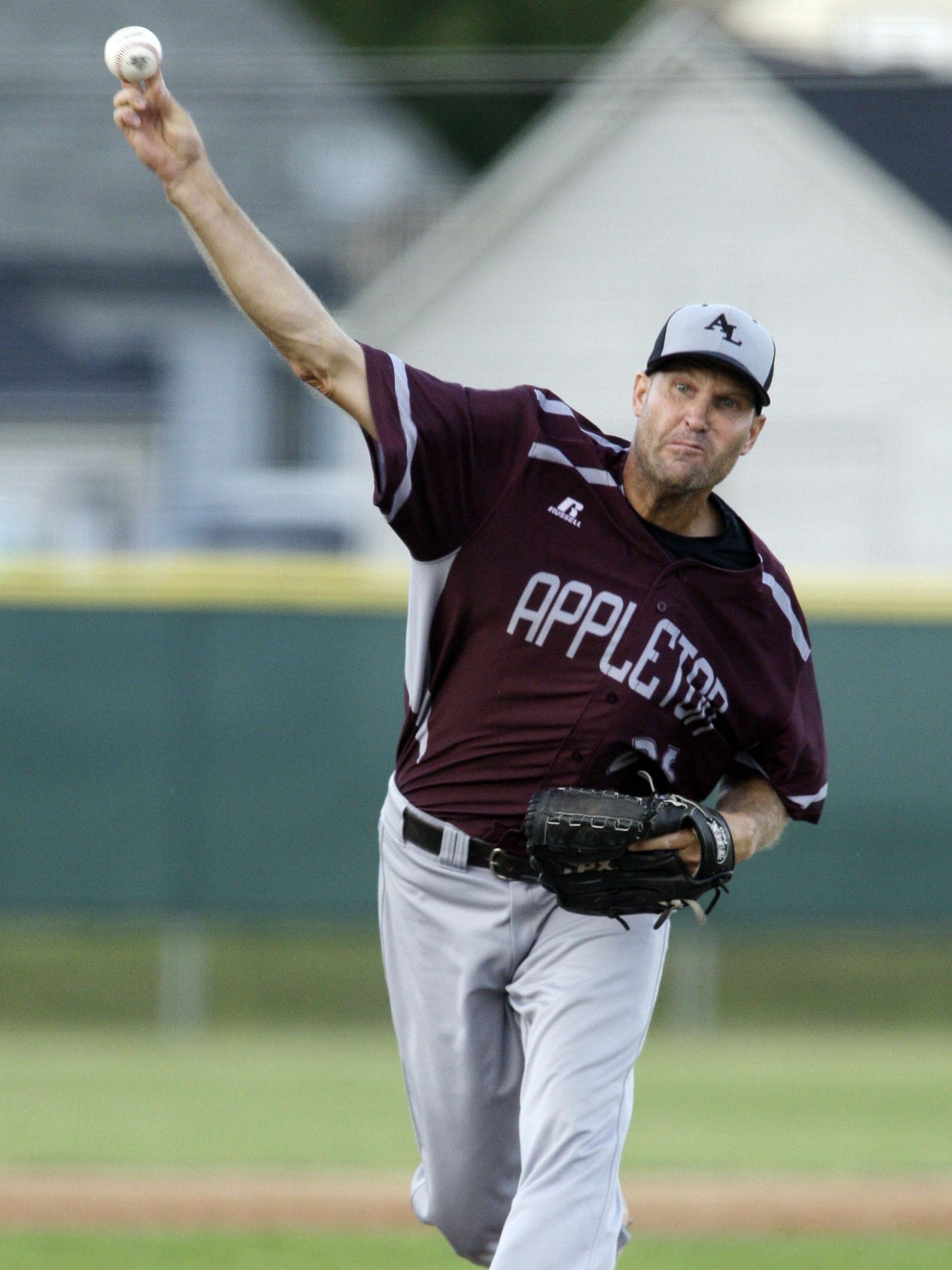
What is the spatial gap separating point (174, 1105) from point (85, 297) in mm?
12505

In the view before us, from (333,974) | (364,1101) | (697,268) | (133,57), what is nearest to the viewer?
(133,57)

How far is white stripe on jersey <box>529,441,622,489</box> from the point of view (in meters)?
3.72

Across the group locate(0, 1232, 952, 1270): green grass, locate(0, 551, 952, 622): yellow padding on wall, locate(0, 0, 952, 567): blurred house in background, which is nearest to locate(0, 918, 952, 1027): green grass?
locate(0, 551, 952, 622): yellow padding on wall

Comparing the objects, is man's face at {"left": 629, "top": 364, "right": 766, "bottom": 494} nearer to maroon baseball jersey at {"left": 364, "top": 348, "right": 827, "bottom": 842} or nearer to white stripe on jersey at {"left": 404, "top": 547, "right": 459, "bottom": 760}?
maroon baseball jersey at {"left": 364, "top": 348, "right": 827, "bottom": 842}

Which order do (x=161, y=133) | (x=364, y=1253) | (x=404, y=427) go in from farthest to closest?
(x=364, y=1253) → (x=404, y=427) → (x=161, y=133)

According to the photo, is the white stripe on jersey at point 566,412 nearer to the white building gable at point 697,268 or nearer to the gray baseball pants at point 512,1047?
the gray baseball pants at point 512,1047

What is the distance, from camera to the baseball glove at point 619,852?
140 inches

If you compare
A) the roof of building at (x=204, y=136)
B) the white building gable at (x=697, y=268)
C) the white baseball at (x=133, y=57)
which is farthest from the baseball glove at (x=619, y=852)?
the white building gable at (x=697, y=268)

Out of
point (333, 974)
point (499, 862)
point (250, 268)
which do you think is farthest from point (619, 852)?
point (333, 974)

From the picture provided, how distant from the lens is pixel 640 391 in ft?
12.6

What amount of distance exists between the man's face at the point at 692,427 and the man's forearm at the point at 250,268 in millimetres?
689

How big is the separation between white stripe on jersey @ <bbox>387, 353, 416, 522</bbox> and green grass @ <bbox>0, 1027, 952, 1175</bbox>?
3553 mm

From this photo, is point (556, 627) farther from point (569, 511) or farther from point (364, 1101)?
point (364, 1101)

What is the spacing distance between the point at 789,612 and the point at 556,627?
1.63 ft
